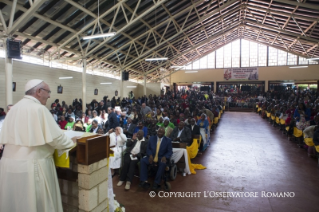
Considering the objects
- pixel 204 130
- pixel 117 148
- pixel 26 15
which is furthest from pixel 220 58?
pixel 117 148

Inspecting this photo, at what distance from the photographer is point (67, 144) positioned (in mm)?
1633

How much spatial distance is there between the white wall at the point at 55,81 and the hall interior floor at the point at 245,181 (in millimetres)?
8037

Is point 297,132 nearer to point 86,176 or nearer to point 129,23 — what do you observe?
point 86,176

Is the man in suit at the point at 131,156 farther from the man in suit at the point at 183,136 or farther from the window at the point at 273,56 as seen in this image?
the window at the point at 273,56

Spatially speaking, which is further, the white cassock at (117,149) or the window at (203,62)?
the window at (203,62)

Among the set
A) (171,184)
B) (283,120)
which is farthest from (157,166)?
(283,120)

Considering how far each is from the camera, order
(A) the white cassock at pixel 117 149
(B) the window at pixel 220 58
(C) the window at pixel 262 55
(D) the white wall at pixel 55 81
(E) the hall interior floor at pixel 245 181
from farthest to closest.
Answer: (B) the window at pixel 220 58 → (C) the window at pixel 262 55 → (D) the white wall at pixel 55 81 → (A) the white cassock at pixel 117 149 → (E) the hall interior floor at pixel 245 181

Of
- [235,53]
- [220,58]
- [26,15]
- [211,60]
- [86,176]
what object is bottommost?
[86,176]

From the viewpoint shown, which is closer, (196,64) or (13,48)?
(13,48)

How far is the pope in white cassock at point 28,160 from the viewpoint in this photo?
1.56 metres

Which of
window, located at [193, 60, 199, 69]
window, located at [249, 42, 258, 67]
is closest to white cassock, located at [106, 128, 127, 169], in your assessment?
window, located at [193, 60, 199, 69]

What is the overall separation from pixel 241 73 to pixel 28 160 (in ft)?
74.7

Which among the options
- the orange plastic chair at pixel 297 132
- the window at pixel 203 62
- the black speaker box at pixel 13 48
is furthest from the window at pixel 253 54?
the black speaker box at pixel 13 48

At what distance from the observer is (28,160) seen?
158 centimetres
